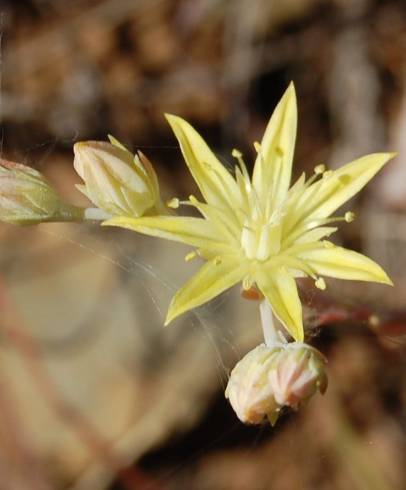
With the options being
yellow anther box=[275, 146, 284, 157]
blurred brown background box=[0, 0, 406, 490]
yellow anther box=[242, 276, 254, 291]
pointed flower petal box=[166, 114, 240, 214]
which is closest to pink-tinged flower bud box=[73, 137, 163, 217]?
pointed flower petal box=[166, 114, 240, 214]

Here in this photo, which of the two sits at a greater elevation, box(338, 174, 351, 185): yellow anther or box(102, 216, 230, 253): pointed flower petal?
box(102, 216, 230, 253): pointed flower petal

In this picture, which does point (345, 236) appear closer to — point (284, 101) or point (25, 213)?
point (284, 101)

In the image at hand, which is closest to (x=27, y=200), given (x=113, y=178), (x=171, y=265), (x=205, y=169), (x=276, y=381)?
(x=113, y=178)

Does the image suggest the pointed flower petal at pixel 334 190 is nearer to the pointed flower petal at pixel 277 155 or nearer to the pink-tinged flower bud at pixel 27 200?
the pointed flower petal at pixel 277 155

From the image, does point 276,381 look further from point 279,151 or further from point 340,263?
point 279,151

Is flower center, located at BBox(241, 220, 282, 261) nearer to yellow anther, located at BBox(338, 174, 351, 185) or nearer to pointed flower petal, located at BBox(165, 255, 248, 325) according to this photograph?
pointed flower petal, located at BBox(165, 255, 248, 325)

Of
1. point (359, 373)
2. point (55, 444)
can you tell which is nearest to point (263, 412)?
point (55, 444)
